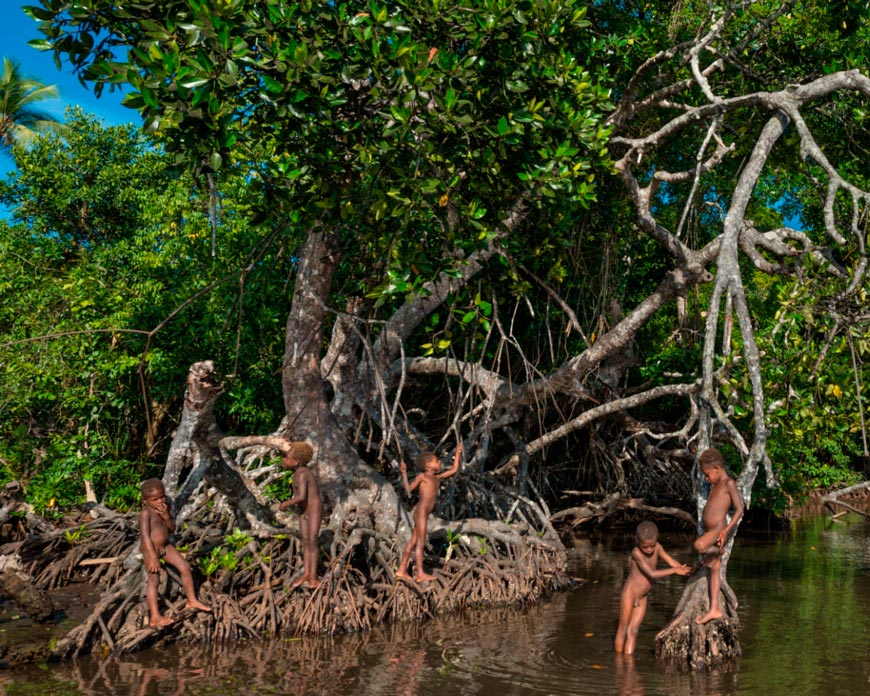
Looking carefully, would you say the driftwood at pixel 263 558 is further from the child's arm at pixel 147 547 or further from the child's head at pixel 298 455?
the child's head at pixel 298 455

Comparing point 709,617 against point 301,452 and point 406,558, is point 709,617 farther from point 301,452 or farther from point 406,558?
point 301,452

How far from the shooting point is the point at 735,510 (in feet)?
22.4

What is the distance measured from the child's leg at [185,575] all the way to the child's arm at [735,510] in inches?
167

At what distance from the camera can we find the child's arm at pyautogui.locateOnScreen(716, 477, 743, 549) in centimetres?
677

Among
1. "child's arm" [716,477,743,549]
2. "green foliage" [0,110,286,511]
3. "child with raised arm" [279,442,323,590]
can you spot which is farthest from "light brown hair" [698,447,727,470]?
"green foliage" [0,110,286,511]

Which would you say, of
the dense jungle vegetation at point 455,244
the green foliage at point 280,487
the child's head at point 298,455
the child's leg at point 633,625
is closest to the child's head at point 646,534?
the child's leg at point 633,625

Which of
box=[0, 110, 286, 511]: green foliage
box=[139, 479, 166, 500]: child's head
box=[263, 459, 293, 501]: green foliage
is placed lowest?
box=[139, 479, 166, 500]: child's head

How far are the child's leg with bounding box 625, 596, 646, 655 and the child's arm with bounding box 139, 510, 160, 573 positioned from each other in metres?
3.81

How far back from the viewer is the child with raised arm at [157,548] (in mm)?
7707

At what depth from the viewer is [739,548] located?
44.8ft

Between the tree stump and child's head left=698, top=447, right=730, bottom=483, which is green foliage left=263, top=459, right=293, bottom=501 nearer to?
the tree stump

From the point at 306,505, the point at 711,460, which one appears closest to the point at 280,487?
the point at 306,505

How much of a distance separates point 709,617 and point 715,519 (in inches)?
27.6

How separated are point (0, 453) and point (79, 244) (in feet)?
31.2
